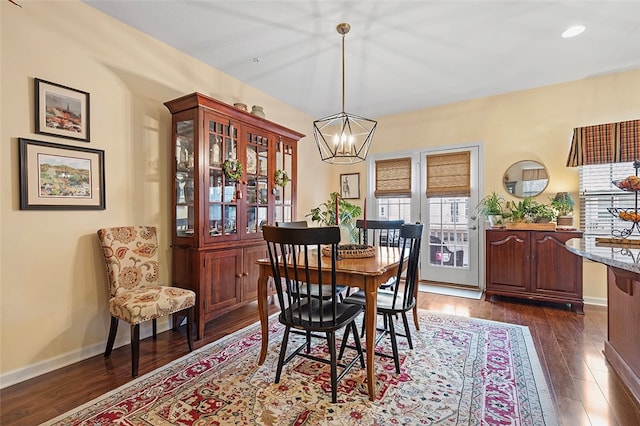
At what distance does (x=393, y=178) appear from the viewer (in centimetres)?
498

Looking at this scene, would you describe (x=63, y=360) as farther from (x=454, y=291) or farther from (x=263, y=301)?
(x=454, y=291)

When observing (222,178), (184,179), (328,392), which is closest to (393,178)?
(222,178)

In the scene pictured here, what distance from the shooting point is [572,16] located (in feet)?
8.14

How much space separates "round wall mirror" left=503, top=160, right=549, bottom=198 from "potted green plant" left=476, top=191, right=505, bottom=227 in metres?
0.18

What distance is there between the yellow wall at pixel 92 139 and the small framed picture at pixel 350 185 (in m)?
2.30

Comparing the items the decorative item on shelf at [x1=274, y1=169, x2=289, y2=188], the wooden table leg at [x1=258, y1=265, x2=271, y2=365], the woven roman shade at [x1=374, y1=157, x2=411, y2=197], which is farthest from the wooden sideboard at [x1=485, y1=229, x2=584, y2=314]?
the wooden table leg at [x1=258, y1=265, x2=271, y2=365]

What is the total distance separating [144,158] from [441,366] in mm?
3089

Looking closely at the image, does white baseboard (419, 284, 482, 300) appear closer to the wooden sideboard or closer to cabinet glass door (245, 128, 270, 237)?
the wooden sideboard

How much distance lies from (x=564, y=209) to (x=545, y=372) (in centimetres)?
233

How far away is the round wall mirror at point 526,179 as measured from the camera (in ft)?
12.7

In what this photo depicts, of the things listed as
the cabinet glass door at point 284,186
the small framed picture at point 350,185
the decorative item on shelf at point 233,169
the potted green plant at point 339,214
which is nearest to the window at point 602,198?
the potted green plant at point 339,214

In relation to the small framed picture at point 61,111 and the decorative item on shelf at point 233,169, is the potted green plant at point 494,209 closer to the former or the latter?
the decorative item on shelf at point 233,169

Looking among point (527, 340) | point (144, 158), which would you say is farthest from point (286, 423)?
point (144, 158)

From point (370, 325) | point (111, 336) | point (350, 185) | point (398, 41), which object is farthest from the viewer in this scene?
point (350, 185)
